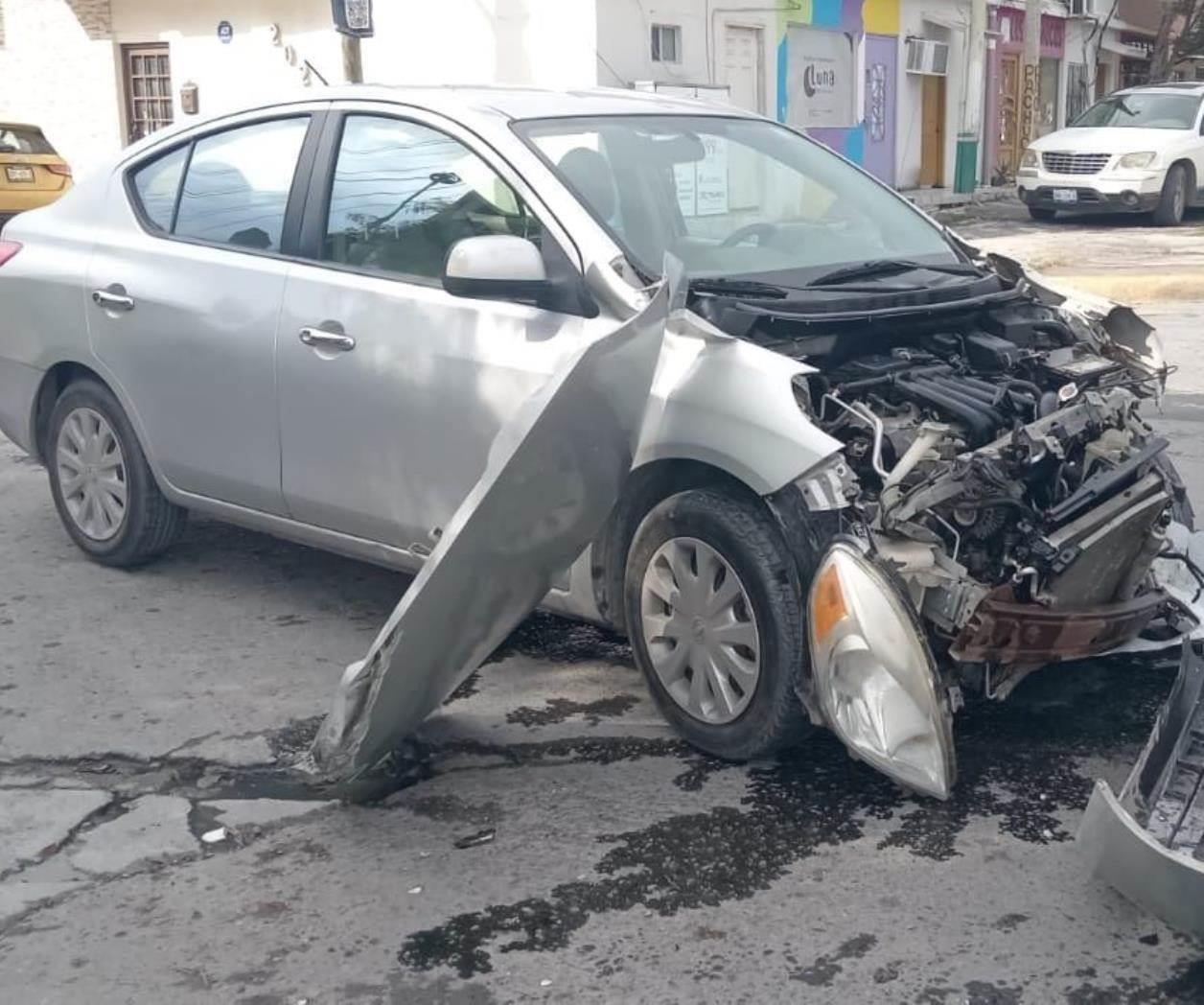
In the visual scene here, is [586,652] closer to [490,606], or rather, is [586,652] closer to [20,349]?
[490,606]

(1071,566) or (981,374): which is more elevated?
(981,374)

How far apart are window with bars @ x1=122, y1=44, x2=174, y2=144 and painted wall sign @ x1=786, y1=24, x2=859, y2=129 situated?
8.50 meters

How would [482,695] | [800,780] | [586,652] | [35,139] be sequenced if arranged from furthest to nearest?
[35,139] < [586,652] < [482,695] < [800,780]

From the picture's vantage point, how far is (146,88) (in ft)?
71.9

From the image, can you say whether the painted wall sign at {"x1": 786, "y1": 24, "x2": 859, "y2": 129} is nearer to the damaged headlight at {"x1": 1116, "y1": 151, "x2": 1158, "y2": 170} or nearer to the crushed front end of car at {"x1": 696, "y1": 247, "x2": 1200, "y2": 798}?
the damaged headlight at {"x1": 1116, "y1": 151, "x2": 1158, "y2": 170}

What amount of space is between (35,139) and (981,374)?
15.8 m

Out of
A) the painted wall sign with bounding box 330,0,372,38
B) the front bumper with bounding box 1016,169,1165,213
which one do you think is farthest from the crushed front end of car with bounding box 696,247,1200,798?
the front bumper with bounding box 1016,169,1165,213

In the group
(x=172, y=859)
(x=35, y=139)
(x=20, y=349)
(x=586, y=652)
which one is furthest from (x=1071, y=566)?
(x=35, y=139)

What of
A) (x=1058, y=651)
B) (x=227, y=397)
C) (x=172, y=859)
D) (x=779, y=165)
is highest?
(x=779, y=165)

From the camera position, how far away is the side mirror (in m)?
4.30

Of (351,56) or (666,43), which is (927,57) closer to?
(666,43)

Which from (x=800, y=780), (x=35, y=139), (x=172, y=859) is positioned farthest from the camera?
(x=35, y=139)

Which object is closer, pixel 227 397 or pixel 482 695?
pixel 482 695

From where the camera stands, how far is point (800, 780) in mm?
4090
